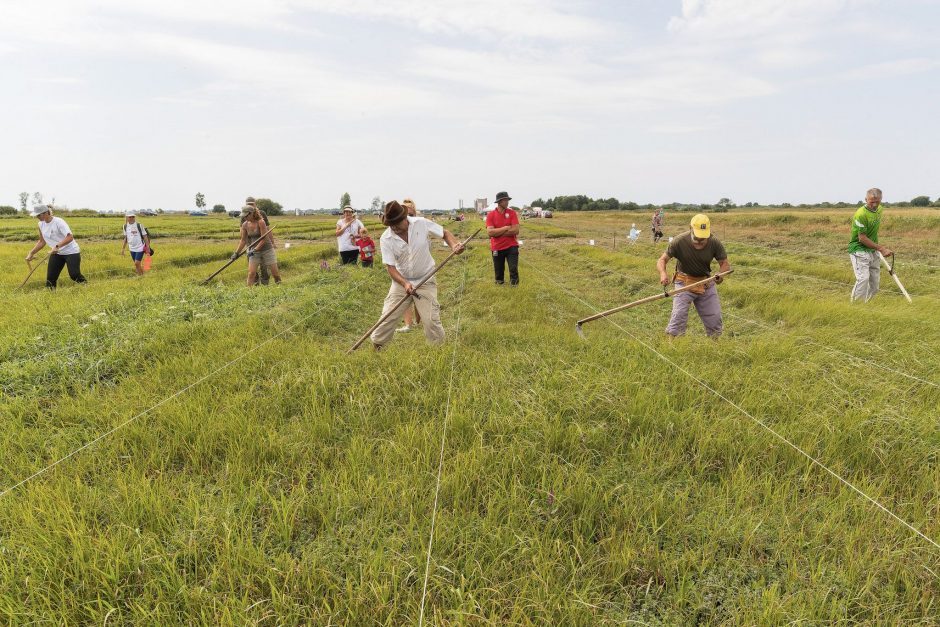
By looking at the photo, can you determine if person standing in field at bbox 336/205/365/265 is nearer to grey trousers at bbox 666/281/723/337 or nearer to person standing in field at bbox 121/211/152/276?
person standing in field at bbox 121/211/152/276

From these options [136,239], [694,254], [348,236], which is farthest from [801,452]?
[136,239]

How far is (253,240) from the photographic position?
8.57 meters

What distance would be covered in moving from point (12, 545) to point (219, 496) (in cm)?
76

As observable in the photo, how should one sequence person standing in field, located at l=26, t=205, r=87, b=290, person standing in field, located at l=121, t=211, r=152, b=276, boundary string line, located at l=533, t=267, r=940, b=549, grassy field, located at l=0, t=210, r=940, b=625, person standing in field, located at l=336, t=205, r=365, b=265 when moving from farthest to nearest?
person standing in field, located at l=121, t=211, r=152, b=276
person standing in field, located at l=336, t=205, r=365, b=265
person standing in field, located at l=26, t=205, r=87, b=290
boundary string line, located at l=533, t=267, r=940, b=549
grassy field, located at l=0, t=210, r=940, b=625

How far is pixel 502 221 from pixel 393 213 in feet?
13.6

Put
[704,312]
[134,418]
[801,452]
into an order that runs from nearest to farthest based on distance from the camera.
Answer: [801,452]
[134,418]
[704,312]

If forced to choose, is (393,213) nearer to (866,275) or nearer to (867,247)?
(867,247)

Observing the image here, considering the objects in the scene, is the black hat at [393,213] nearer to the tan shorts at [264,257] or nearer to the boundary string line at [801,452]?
the boundary string line at [801,452]

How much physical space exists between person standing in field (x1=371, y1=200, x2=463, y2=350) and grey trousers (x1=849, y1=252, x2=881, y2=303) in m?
6.61

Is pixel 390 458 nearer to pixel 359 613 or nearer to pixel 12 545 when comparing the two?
pixel 359 613

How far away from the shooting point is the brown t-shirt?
4.93 m

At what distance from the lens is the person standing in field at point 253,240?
27.1 ft

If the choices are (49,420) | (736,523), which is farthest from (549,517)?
(49,420)

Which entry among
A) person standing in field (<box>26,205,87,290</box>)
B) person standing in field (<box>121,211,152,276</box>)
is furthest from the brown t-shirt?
person standing in field (<box>121,211,152,276</box>)
